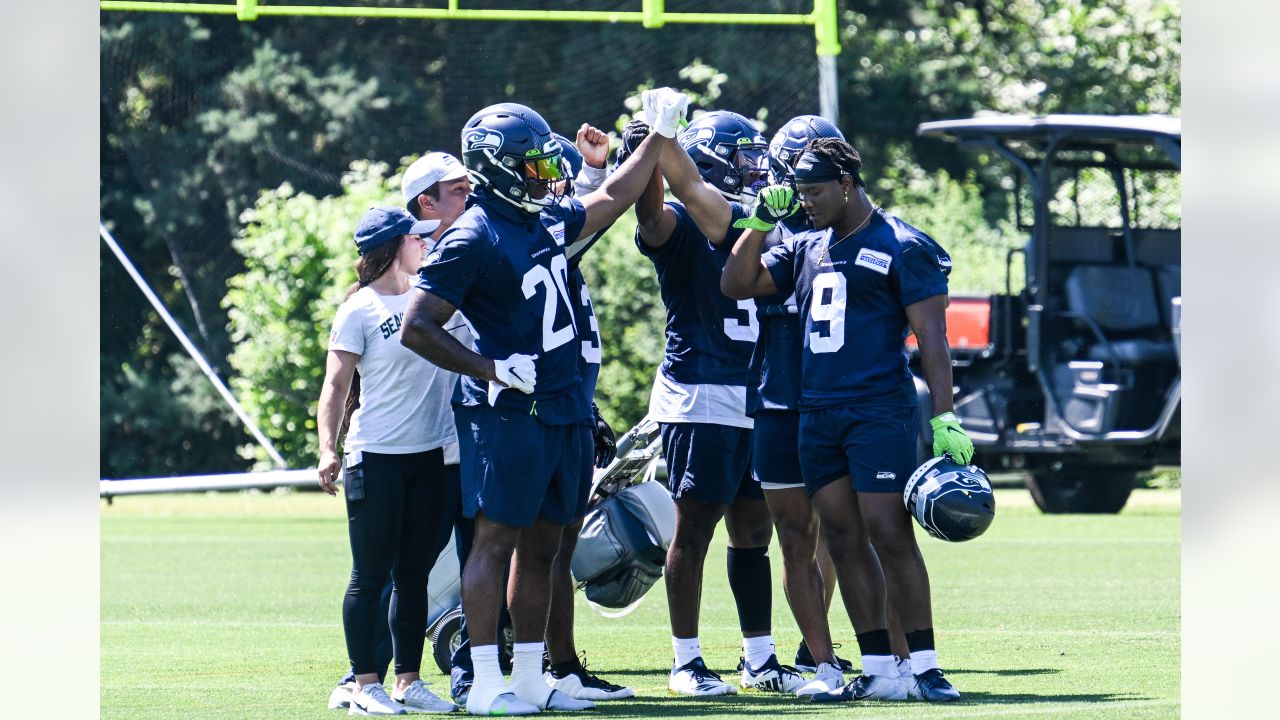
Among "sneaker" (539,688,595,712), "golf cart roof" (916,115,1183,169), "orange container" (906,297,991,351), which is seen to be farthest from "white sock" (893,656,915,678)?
"golf cart roof" (916,115,1183,169)

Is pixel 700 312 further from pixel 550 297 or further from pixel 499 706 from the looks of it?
pixel 499 706

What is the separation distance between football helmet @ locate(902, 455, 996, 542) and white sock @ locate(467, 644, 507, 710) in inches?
56.9

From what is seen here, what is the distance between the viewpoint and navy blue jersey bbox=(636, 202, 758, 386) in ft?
22.7

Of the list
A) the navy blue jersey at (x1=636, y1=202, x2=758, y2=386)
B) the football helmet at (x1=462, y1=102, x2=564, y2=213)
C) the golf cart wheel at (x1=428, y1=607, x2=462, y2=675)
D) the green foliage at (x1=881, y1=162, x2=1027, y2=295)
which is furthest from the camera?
the green foliage at (x1=881, y1=162, x2=1027, y2=295)

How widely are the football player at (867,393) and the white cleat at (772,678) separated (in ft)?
1.60

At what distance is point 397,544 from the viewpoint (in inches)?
242

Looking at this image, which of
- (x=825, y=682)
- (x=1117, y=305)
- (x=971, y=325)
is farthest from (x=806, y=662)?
(x=1117, y=305)

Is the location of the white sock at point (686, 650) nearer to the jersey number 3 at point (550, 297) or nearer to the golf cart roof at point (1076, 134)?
the jersey number 3 at point (550, 297)

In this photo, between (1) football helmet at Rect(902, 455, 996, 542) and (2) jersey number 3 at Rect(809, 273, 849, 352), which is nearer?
(1) football helmet at Rect(902, 455, 996, 542)

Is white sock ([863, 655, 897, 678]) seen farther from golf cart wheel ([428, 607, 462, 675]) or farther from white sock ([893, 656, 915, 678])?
golf cart wheel ([428, 607, 462, 675])

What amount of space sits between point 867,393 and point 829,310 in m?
0.32

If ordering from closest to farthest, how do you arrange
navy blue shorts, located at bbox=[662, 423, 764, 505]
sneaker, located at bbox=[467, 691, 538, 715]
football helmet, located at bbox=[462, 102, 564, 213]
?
1. sneaker, located at bbox=[467, 691, 538, 715]
2. football helmet, located at bbox=[462, 102, 564, 213]
3. navy blue shorts, located at bbox=[662, 423, 764, 505]
